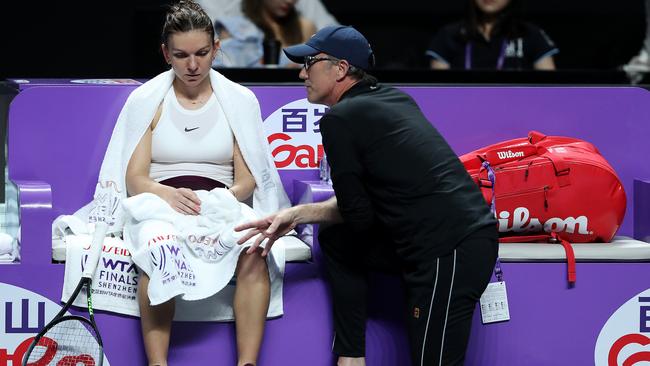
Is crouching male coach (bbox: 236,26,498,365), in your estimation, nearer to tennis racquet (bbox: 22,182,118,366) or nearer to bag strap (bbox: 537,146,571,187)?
tennis racquet (bbox: 22,182,118,366)

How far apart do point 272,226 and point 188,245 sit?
351 millimetres

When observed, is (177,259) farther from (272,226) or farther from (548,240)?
(548,240)

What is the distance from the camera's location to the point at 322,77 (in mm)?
4406

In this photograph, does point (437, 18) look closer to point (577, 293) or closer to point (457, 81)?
point (457, 81)

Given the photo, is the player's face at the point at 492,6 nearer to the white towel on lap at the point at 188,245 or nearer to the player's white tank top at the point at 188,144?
the player's white tank top at the point at 188,144

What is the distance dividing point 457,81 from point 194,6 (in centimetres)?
169

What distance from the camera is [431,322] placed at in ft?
13.9

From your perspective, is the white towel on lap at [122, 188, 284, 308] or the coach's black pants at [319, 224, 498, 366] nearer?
the coach's black pants at [319, 224, 498, 366]

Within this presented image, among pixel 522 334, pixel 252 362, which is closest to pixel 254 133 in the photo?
pixel 252 362

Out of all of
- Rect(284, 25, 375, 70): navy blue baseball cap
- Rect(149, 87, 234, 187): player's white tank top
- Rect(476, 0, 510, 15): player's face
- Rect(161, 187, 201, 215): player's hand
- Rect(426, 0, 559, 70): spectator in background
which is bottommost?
Rect(161, 187, 201, 215): player's hand

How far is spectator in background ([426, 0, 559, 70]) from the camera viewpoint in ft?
21.9


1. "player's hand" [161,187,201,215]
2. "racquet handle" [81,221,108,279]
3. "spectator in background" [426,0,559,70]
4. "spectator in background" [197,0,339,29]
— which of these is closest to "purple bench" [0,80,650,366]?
"racquet handle" [81,221,108,279]

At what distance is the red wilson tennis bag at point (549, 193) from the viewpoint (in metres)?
4.88

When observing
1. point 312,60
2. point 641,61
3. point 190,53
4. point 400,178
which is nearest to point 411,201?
point 400,178
